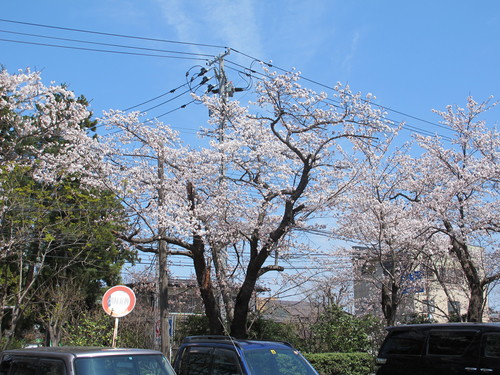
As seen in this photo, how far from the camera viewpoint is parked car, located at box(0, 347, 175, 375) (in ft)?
18.2

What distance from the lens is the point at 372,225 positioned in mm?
17141

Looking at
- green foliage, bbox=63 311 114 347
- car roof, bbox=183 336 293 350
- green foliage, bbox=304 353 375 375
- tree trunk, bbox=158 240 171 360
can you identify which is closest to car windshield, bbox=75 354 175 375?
car roof, bbox=183 336 293 350

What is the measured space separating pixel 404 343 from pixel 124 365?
5411 millimetres

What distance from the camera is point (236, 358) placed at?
22.9ft

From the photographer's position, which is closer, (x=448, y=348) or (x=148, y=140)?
(x=448, y=348)

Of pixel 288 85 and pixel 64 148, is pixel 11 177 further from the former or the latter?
pixel 288 85

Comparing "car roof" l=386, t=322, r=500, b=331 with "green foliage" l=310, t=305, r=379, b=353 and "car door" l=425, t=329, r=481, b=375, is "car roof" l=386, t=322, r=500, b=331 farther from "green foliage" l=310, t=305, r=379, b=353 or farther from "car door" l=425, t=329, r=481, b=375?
"green foliage" l=310, t=305, r=379, b=353

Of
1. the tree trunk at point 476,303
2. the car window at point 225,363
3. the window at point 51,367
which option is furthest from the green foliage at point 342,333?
the window at point 51,367

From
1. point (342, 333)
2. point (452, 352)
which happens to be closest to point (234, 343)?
point (452, 352)

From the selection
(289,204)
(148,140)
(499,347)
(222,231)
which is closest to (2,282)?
(148,140)

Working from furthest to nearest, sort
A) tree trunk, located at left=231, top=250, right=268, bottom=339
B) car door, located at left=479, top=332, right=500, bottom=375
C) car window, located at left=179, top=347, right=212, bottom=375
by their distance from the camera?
tree trunk, located at left=231, top=250, right=268, bottom=339 < car door, located at left=479, top=332, right=500, bottom=375 < car window, located at left=179, top=347, right=212, bottom=375

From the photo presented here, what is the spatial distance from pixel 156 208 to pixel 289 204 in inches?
149

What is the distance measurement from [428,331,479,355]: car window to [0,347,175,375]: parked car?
4.73 m

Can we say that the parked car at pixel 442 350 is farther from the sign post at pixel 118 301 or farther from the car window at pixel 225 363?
the sign post at pixel 118 301
